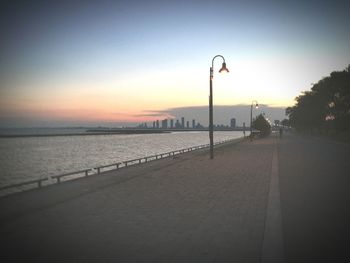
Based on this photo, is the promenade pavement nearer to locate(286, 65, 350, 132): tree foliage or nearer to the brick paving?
the brick paving

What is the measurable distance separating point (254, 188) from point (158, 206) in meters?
4.78

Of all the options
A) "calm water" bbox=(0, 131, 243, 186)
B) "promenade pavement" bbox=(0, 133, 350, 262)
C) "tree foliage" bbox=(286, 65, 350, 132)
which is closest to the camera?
"promenade pavement" bbox=(0, 133, 350, 262)

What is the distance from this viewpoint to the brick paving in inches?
253

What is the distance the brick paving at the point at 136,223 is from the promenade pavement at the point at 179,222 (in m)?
0.02

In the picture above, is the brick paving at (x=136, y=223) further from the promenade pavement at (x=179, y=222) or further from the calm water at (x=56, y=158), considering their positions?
the calm water at (x=56, y=158)

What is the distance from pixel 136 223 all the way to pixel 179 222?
107cm

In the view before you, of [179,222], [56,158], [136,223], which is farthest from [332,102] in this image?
[136,223]

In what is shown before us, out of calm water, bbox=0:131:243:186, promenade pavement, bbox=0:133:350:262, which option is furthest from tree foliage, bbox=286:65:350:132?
promenade pavement, bbox=0:133:350:262

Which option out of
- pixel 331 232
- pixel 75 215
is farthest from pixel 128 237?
pixel 331 232

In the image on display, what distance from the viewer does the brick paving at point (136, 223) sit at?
21.1 feet

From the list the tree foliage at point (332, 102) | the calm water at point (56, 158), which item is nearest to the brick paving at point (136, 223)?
the calm water at point (56, 158)

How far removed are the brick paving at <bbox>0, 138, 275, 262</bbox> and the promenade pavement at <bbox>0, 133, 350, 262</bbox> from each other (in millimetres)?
20

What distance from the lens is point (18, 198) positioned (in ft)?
39.3

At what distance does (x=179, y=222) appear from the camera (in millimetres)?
8508
